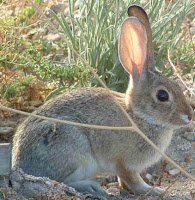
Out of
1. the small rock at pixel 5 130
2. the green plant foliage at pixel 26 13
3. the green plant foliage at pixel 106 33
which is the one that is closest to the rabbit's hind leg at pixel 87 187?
the small rock at pixel 5 130

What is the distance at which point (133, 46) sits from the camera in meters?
5.39

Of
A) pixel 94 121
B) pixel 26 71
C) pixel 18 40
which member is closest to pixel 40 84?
pixel 26 71

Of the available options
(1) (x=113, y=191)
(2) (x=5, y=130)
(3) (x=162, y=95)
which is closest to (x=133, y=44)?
(3) (x=162, y=95)

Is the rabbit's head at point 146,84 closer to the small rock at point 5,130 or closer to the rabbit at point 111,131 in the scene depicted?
the rabbit at point 111,131

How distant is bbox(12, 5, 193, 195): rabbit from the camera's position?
203 inches

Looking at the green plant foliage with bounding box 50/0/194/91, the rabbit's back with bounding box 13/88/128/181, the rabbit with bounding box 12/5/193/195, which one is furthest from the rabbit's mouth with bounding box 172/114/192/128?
the green plant foliage with bounding box 50/0/194/91

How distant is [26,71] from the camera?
663 cm

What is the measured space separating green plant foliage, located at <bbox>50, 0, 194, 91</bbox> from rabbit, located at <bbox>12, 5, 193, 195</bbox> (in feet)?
2.98

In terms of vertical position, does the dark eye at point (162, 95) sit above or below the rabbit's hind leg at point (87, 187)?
above

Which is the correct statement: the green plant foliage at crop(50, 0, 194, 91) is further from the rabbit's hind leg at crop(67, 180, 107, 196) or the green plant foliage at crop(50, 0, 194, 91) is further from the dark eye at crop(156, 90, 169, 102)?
the rabbit's hind leg at crop(67, 180, 107, 196)

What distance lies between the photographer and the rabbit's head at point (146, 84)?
527 cm

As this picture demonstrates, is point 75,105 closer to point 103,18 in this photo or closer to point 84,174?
point 84,174

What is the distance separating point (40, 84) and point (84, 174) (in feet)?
4.73

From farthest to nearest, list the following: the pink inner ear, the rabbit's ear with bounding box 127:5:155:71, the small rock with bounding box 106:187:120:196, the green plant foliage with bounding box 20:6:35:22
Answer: the green plant foliage with bounding box 20:6:35:22 → the small rock with bounding box 106:187:120:196 → the rabbit's ear with bounding box 127:5:155:71 → the pink inner ear
